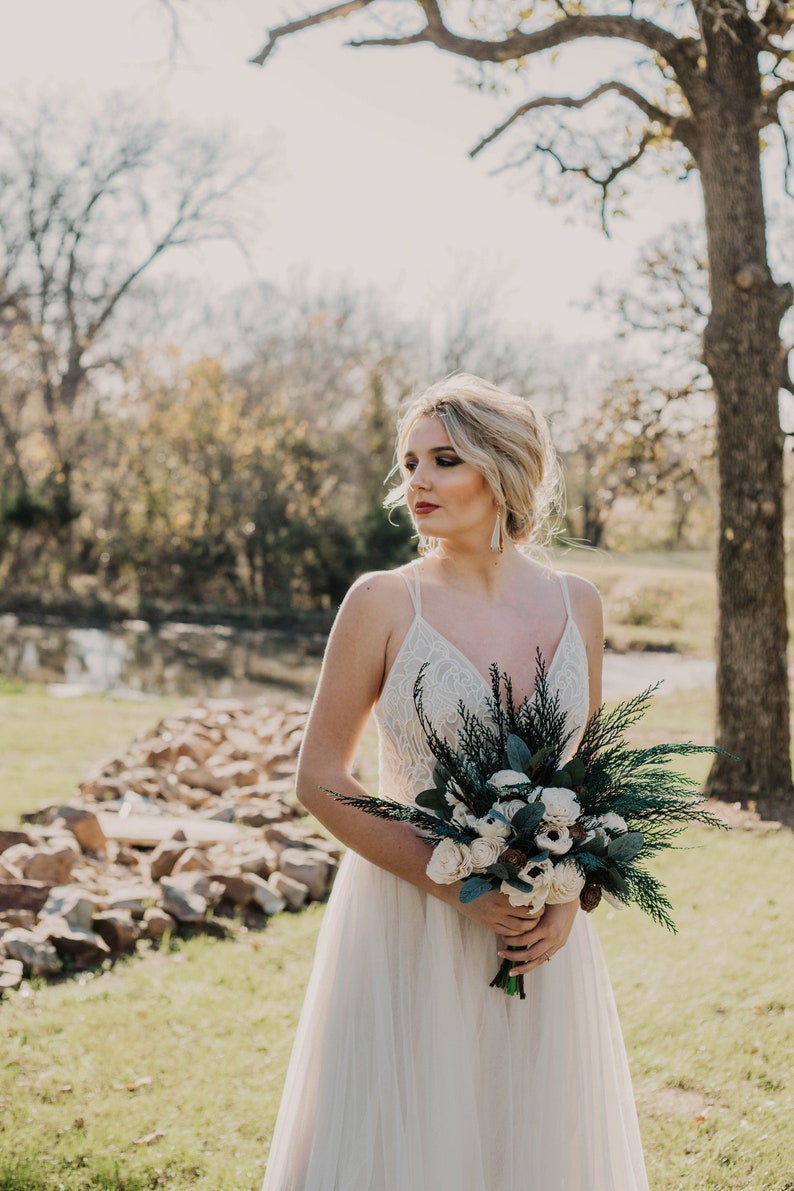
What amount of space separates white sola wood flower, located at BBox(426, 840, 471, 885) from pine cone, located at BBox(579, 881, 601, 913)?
0.31 meters

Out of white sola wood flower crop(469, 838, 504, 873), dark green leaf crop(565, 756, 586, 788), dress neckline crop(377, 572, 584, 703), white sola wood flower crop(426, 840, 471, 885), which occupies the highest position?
dress neckline crop(377, 572, 584, 703)

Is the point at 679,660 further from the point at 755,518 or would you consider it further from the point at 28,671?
the point at 755,518

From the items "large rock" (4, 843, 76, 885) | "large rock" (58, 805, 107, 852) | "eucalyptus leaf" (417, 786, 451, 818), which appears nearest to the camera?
"eucalyptus leaf" (417, 786, 451, 818)

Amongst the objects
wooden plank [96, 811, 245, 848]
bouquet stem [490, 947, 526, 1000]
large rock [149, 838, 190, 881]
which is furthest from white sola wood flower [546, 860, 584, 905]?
wooden plank [96, 811, 245, 848]

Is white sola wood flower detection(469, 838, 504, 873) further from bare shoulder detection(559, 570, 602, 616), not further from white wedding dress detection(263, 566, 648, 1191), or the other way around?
bare shoulder detection(559, 570, 602, 616)

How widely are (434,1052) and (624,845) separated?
2.20ft

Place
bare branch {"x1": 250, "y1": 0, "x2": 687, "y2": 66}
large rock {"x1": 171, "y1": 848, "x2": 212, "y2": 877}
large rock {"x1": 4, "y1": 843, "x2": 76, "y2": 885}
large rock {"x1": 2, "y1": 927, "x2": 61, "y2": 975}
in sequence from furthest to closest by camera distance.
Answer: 1. bare branch {"x1": 250, "y1": 0, "x2": 687, "y2": 66}
2. large rock {"x1": 171, "y1": 848, "x2": 212, "y2": 877}
3. large rock {"x1": 4, "y1": 843, "x2": 76, "y2": 885}
4. large rock {"x1": 2, "y1": 927, "x2": 61, "y2": 975}

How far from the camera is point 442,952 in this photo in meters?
2.30

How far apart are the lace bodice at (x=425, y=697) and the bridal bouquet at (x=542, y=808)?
0.17ft

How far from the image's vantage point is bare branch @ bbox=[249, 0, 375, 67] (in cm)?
689

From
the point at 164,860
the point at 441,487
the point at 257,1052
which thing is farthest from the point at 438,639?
the point at 164,860

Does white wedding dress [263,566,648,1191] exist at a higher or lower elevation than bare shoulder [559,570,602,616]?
lower

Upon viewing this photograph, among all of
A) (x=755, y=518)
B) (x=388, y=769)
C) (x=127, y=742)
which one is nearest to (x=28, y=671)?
(x=127, y=742)

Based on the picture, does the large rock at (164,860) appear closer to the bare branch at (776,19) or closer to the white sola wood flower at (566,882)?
the white sola wood flower at (566,882)
